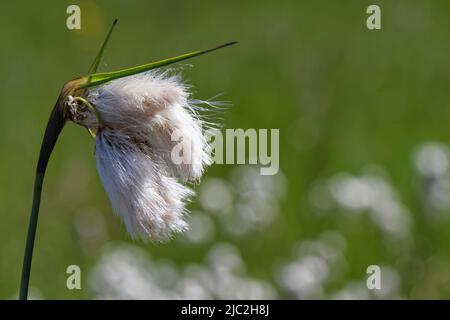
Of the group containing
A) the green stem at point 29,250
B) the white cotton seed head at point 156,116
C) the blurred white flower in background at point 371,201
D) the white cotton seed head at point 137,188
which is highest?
the blurred white flower in background at point 371,201

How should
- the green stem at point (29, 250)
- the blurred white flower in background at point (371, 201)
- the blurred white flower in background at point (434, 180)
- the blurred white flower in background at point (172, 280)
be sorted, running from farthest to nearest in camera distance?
the blurred white flower in background at point (371, 201)
the blurred white flower in background at point (434, 180)
the blurred white flower in background at point (172, 280)
the green stem at point (29, 250)

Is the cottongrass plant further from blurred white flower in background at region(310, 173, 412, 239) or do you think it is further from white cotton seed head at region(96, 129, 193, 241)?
blurred white flower in background at region(310, 173, 412, 239)

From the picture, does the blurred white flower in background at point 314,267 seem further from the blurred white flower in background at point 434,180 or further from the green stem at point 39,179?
the green stem at point 39,179

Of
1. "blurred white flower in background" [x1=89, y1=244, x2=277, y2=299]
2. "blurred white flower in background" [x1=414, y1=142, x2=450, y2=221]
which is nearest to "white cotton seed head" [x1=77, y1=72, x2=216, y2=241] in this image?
"blurred white flower in background" [x1=89, y1=244, x2=277, y2=299]

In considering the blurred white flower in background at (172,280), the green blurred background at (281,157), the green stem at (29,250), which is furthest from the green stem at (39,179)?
the blurred white flower in background at (172,280)

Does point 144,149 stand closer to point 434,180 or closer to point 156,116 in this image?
point 156,116

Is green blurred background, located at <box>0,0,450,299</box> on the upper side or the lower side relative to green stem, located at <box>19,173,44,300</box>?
upper

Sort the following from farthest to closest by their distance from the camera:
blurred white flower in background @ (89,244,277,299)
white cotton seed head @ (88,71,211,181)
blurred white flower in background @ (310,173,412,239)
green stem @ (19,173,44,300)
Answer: blurred white flower in background @ (310,173,412,239), blurred white flower in background @ (89,244,277,299), white cotton seed head @ (88,71,211,181), green stem @ (19,173,44,300)

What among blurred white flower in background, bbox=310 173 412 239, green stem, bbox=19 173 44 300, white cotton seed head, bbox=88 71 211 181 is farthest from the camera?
blurred white flower in background, bbox=310 173 412 239

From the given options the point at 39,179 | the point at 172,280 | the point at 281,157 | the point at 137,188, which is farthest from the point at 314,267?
the point at 39,179
